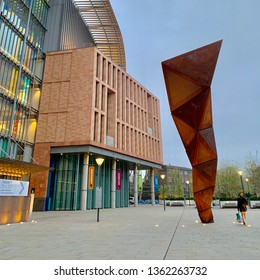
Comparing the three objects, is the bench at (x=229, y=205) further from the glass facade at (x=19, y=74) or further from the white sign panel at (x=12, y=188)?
the glass facade at (x=19, y=74)

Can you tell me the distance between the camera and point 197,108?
12.2 meters

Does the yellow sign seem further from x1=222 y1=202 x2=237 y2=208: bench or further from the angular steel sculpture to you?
the angular steel sculpture

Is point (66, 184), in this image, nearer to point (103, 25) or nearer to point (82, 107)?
point (82, 107)

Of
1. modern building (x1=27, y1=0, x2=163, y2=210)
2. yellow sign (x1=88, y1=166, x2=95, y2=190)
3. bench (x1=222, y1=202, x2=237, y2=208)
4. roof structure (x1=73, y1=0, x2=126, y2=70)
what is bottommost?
bench (x1=222, y1=202, x2=237, y2=208)

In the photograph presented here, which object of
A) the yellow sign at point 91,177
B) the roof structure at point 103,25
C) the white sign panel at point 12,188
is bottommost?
the white sign panel at point 12,188

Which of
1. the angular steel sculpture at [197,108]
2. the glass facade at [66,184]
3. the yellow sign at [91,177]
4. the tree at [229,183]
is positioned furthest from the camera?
the tree at [229,183]

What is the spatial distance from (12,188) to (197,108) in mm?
11774

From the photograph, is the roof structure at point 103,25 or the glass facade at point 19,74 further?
the roof structure at point 103,25

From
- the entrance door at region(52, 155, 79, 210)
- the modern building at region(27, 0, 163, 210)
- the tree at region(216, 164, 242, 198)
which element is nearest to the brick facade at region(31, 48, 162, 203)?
the modern building at region(27, 0, 163, 210)

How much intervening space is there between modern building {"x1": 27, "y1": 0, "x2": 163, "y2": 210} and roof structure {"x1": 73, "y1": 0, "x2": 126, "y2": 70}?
0.18 metres

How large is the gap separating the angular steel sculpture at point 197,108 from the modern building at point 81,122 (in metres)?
15.5

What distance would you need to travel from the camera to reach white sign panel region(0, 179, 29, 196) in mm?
13117

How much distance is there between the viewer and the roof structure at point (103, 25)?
3906cm

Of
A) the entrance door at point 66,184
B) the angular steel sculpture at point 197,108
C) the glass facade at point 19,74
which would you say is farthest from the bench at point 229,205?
the glass facade at point 19,74
